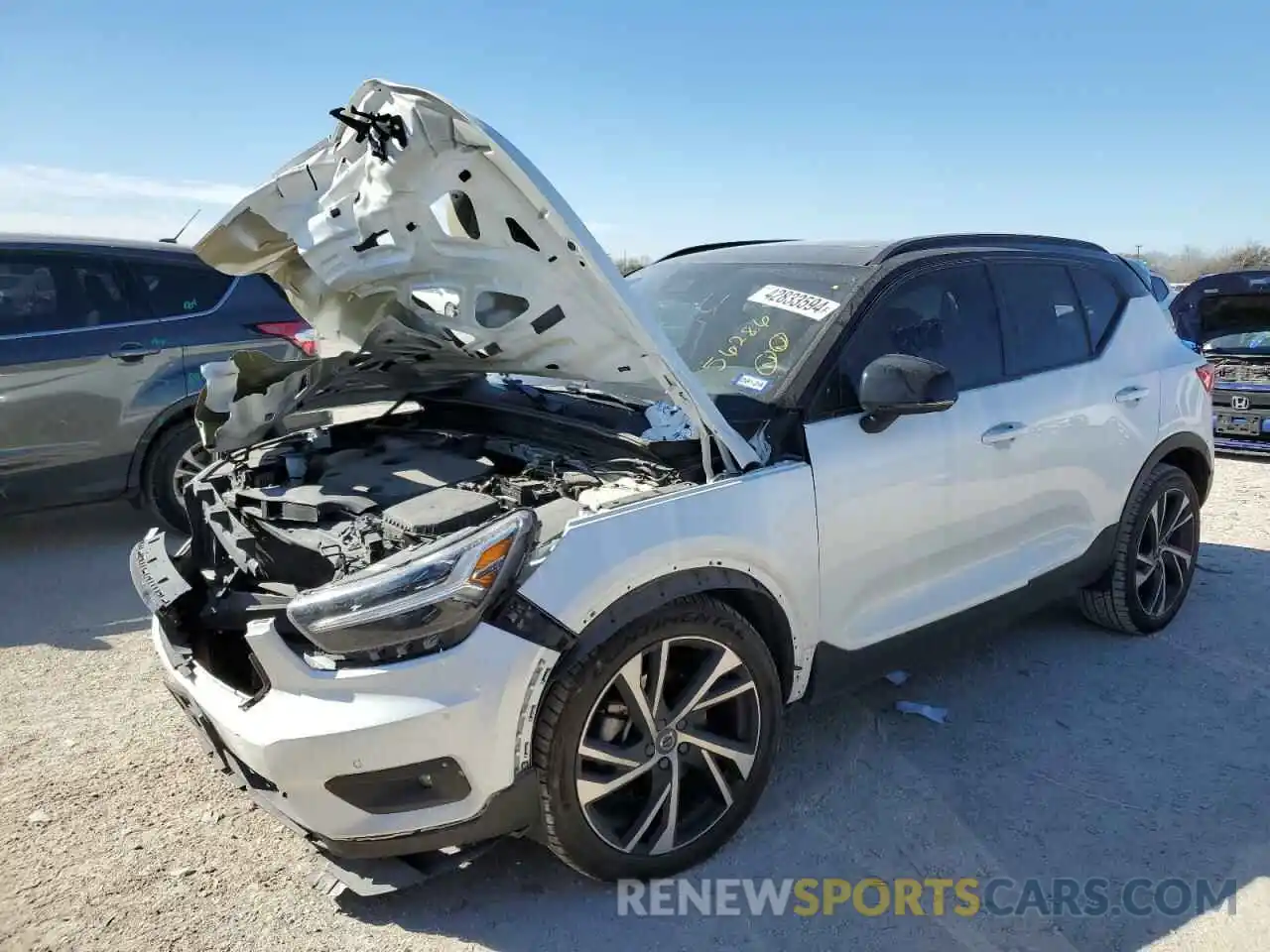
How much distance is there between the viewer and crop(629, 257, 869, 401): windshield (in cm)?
322

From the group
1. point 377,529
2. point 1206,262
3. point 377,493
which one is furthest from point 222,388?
point 1206,262

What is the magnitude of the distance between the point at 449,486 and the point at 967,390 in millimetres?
1906

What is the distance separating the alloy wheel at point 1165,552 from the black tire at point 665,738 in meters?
2.41

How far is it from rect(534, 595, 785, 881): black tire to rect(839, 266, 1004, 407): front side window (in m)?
0.92

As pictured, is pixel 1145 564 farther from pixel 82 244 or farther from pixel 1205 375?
pixel 82 244

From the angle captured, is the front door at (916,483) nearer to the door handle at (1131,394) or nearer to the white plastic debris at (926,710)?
the white plastic debris at (926,710)

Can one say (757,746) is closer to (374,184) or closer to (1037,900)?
(1037,900)

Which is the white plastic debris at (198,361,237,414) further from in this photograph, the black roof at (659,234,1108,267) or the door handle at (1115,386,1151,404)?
the door handle at (1115,386,1151,404)

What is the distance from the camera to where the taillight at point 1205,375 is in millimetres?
4602

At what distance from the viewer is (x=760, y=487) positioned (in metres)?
2.82

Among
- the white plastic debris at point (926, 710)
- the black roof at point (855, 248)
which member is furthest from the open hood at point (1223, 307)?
the white plastic debris at point (926, 710)

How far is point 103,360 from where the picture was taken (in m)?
5.68

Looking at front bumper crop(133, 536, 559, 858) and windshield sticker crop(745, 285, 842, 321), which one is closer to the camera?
front bumper crop(133, 536, 559, 858)

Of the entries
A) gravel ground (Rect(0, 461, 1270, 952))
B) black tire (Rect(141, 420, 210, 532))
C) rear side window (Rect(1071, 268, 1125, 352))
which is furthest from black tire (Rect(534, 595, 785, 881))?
black tire (Rect(141, 420, 210, 532))
